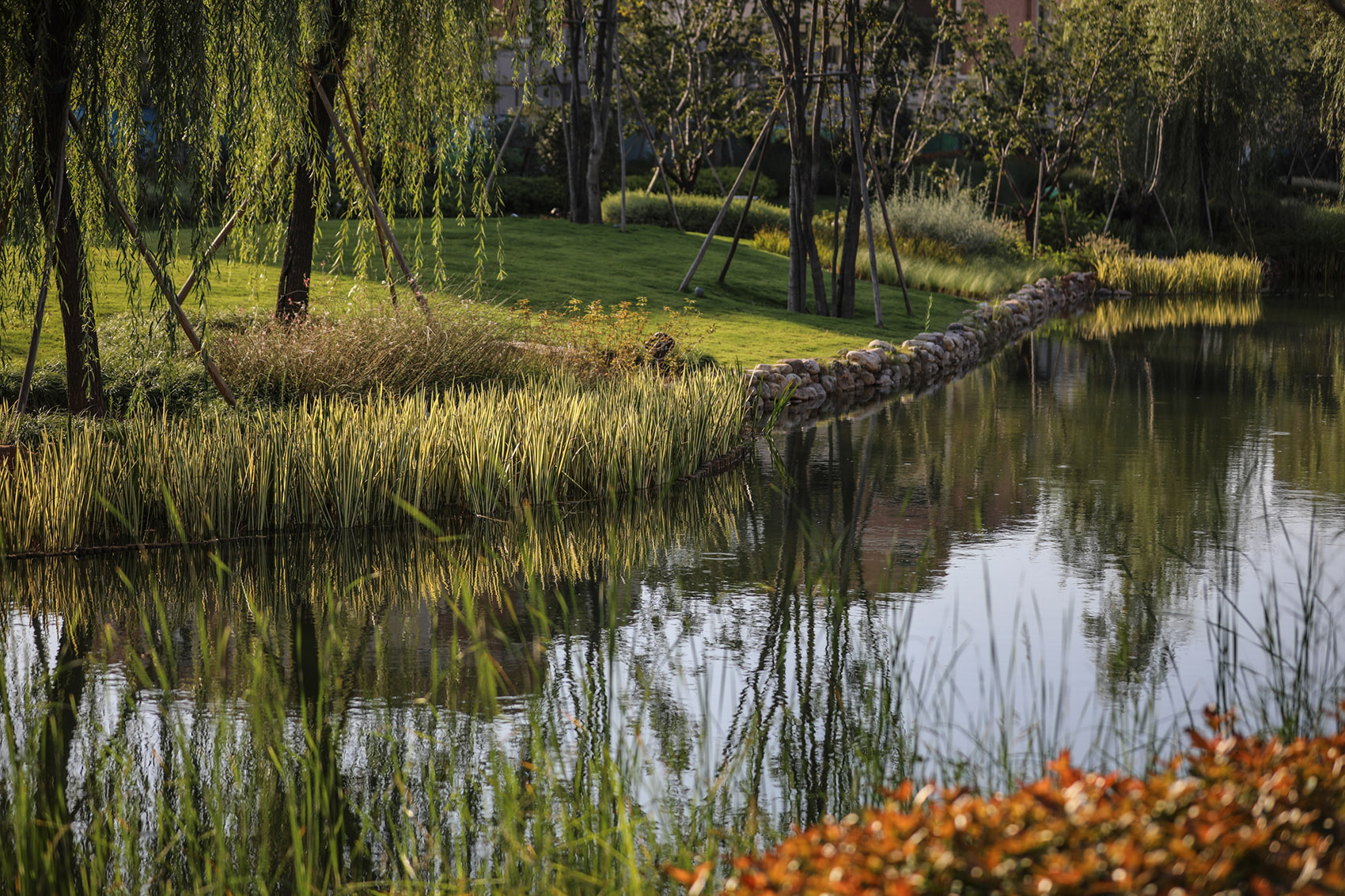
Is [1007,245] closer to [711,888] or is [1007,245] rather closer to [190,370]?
[190,370]

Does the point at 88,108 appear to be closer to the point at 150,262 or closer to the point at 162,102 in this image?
the point at 162,102

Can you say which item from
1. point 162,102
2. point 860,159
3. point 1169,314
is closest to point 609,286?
point 860,159

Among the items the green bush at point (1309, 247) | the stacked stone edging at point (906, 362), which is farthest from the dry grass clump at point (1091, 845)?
the green bush at point (1309, 247)

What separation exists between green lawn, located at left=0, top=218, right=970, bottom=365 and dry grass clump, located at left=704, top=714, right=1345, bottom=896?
8.48 meters

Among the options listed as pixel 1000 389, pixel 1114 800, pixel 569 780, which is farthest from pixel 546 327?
pixel 1114 800

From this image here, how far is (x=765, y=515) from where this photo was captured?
7.42 meters

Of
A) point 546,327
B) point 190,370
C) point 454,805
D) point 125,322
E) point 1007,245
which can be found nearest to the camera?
point 454,805

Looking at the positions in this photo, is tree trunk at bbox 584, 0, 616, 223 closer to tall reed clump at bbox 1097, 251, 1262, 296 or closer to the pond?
tall reed clump at bbox 1097, 251, 1262, 296

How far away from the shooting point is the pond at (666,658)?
132 inches

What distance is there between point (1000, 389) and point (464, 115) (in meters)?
5.99

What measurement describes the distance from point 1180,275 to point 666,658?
22492 millimetres

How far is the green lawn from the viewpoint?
13.0 meters

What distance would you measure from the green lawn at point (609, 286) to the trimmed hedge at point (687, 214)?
2528mm

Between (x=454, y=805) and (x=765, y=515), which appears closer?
(x=454, y=805)
